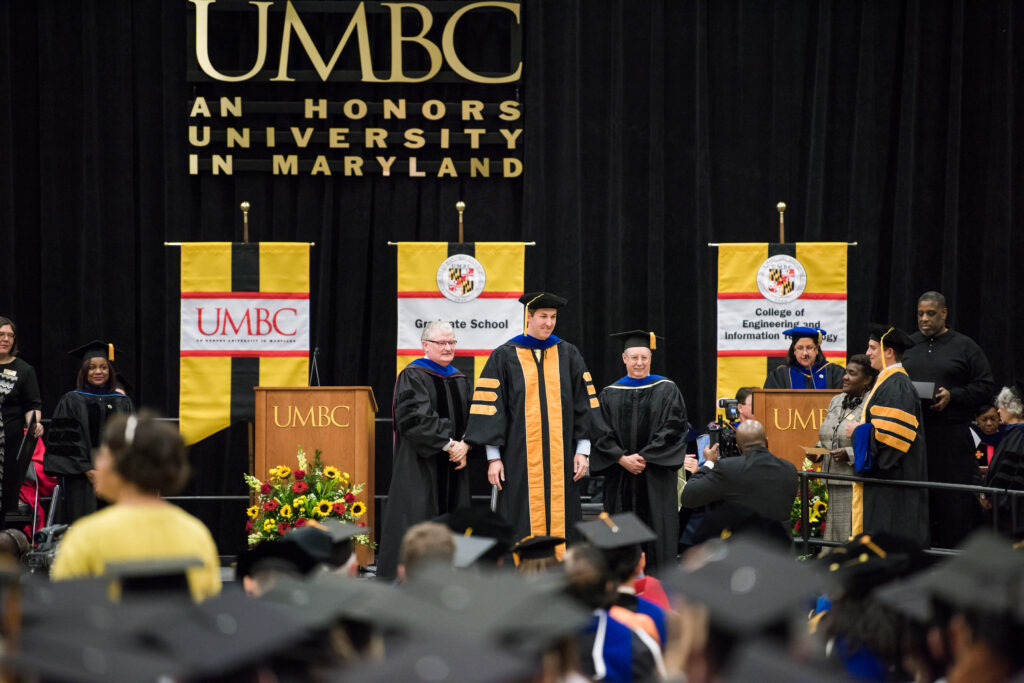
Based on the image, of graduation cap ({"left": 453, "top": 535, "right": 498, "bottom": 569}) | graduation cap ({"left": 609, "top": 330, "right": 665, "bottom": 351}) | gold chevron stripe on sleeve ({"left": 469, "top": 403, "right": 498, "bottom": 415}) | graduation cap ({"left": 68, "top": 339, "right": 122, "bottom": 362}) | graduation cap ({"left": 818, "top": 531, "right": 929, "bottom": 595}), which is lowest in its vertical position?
graduation cap ({"left": 453, "top": 535, "right": 498, "bottom": 569})

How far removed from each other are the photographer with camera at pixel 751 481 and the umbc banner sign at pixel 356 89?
498 cm

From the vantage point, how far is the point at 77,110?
11031mm

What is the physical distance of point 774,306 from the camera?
32.5 ft

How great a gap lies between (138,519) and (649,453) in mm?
5431

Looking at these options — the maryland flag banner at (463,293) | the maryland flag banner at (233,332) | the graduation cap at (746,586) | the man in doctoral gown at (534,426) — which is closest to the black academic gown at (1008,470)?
the man in doctoral gown at (534,426)

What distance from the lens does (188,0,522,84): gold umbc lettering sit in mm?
10844

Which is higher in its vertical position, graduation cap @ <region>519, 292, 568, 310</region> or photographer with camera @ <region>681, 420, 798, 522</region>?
graduation cap @ <region>519, 292, 568, 310</region>

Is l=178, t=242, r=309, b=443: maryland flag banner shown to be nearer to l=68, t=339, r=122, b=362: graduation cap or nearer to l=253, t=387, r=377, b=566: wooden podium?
l=68, t=339, r=122, b=362: graduation cap

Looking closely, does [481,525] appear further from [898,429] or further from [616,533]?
[898,429]

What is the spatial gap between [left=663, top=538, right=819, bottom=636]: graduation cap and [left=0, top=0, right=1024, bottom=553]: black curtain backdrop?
835 centimetres

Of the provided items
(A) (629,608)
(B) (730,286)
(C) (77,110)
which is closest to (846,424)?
(B) (730,286)

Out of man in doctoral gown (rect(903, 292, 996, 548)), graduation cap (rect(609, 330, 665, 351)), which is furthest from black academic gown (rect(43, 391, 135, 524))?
man in doctoral gown (rect(903, 292, 996, 548))

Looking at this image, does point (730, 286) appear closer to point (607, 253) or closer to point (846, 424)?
point (607, 253)

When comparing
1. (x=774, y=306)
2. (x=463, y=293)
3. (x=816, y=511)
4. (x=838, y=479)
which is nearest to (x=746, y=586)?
(x=838, y=479)
